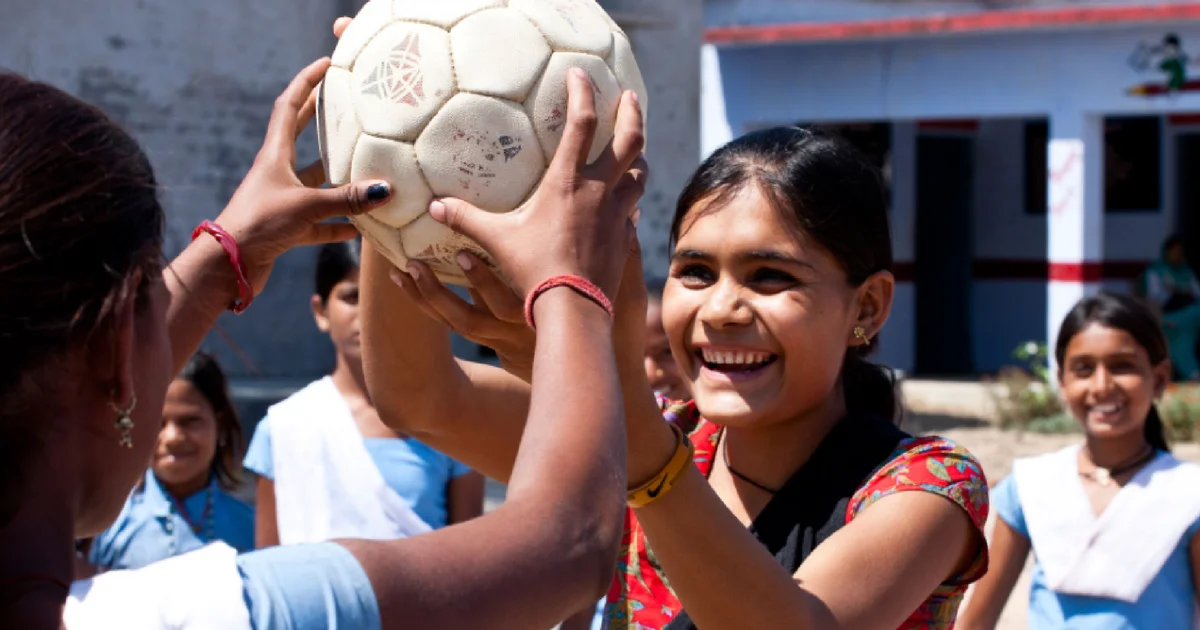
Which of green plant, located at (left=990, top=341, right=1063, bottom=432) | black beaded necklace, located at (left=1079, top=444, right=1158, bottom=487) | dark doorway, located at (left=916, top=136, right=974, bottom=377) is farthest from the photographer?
dark doorway, located at (left=916, top=136, right=974, bottom=377)

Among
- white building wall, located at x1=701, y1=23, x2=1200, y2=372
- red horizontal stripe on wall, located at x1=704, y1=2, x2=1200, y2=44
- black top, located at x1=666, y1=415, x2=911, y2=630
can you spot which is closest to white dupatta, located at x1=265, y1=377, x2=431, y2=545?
black top, located at x1=666, y1=415, x2=911, y2=630

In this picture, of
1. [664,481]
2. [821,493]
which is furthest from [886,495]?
[664,481]

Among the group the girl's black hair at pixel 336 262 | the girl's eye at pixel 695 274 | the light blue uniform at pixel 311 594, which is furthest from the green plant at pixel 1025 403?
the light blue uniform at pixel 311 594

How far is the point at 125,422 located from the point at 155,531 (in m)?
2.93

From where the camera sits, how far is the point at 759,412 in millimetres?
2152

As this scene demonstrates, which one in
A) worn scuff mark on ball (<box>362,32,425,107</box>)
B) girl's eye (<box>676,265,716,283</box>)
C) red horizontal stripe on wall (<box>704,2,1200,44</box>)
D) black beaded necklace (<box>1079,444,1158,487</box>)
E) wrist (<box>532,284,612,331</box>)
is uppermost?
red horizontal stripe on wall (<box>704,2,1200,44</box>)

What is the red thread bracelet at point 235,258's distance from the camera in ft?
6.82

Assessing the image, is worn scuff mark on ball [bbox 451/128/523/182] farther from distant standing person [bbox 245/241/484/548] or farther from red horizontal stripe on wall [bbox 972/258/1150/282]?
red horizontal stripe on wall [bbox 972/258/1150/282]

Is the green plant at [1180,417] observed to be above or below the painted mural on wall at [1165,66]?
below

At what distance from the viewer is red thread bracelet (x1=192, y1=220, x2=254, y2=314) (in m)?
2.08

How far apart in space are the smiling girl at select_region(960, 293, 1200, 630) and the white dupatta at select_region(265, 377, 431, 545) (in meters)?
1.58

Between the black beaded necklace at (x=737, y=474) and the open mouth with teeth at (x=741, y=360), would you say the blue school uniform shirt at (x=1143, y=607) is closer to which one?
the black beaded necklace at (x=737, y=474)

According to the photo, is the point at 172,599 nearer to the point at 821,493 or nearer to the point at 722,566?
the point at 722,566

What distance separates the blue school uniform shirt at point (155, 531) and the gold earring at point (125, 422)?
2.75 m
